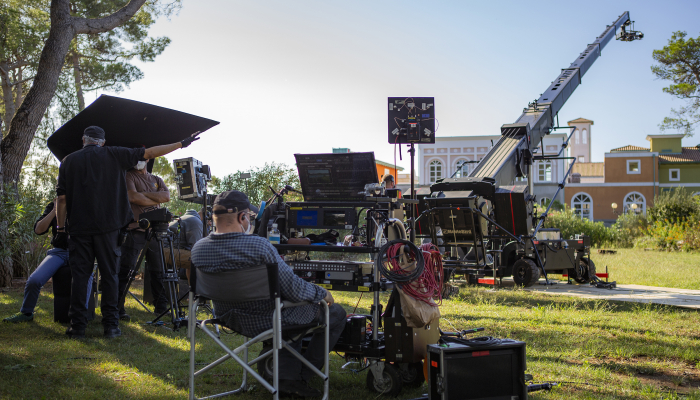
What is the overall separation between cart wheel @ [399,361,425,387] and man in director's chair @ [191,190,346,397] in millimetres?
503

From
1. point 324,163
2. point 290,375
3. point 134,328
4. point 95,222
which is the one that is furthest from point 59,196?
point 290,375

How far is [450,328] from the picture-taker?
538 centimetres

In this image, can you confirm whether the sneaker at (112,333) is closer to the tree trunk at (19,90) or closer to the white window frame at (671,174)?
the tree trunk at (19,90)

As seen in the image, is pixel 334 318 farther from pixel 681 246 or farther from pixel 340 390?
pixel 681 246

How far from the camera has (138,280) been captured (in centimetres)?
925

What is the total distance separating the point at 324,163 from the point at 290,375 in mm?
1613

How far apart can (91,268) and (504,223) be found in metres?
6.69

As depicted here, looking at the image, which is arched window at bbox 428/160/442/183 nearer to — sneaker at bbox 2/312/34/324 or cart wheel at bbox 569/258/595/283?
cart wheel at bbox 569/258/595/283

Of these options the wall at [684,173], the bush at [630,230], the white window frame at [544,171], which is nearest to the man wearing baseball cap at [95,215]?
the bush at [630,230]

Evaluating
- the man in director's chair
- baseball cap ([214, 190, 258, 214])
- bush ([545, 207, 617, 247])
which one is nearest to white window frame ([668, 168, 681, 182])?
bush ([545, 207, 617, 247])

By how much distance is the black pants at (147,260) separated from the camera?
5602 millimetres

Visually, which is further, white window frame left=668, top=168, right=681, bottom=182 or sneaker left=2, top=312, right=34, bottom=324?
white window frame left=668, top=168, right=681, bottom=182

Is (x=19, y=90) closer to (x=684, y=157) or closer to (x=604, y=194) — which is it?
(x=604, y=194)

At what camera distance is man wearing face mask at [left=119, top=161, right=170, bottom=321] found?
560cm
